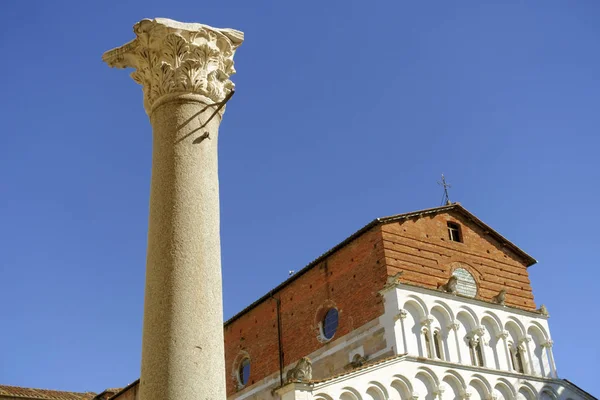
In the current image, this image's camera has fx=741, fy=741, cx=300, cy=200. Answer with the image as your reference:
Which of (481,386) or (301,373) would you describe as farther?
(481,386)

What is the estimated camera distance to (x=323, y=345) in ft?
71.8

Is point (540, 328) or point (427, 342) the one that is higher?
point (540, 328)

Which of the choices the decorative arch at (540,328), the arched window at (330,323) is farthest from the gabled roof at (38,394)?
the decorative arch at (540,328)

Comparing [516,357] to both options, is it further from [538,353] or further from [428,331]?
[428,331]

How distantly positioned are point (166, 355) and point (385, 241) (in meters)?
16.2

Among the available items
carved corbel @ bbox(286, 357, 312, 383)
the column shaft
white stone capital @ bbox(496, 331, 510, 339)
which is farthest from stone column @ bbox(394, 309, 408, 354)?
the column shaft

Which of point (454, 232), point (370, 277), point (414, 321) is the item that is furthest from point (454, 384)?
point (454, 232)

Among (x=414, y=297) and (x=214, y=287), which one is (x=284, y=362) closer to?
(x=414, y=297)

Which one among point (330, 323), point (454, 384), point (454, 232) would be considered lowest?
point (454, 384)

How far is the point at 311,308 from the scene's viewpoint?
22.8 metres

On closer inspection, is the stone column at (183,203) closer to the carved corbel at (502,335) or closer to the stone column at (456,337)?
the stone column at (456,337)

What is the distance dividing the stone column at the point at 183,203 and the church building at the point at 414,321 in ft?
39.4

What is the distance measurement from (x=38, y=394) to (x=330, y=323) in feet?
55.5

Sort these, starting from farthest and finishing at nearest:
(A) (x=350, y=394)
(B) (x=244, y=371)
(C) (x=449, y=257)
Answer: (B) (x=244, y=371), (C) (x=449, y=257), (A) (x=350, y=394)
